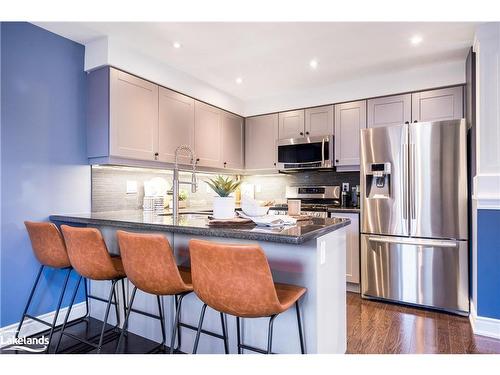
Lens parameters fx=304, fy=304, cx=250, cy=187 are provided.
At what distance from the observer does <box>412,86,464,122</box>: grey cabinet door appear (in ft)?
10.3

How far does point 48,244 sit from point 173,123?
1.71m

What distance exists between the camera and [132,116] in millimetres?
2906

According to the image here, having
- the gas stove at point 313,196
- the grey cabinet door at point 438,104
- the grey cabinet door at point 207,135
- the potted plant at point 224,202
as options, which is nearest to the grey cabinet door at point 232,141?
the grey cabinet door at point 207,135

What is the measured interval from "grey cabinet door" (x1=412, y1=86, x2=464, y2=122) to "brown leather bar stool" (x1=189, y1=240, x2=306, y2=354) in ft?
9.23

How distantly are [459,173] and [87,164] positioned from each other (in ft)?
11.3

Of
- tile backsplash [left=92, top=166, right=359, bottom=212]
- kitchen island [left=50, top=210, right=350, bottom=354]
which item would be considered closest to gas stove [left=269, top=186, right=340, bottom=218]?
tile backsplash [left=92, top=166, right=359, bottom=212]

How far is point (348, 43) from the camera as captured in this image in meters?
2.78

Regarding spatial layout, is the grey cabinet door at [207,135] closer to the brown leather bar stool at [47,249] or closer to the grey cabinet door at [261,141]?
the grey cabinet door at [261,141]

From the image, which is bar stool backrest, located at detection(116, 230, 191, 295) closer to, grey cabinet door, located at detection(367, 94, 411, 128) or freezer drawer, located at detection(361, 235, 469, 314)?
freezer drawer, located at detection(361, 235, 469, 314)

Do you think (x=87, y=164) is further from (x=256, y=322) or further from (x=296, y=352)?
(x=296, y=352)

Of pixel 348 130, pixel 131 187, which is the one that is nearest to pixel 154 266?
pixel 131 187

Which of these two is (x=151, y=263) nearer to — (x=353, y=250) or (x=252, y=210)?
(x=252, y=210)

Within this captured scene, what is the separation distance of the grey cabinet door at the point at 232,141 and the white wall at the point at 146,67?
268 millimetres

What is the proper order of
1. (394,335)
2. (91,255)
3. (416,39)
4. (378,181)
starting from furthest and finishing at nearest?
(378,181) → (416,39) → (394,335) → (91,255)
